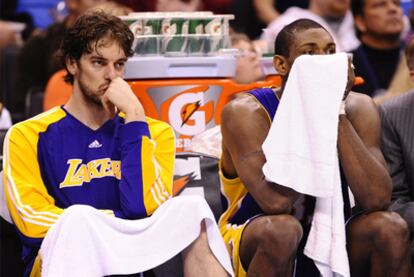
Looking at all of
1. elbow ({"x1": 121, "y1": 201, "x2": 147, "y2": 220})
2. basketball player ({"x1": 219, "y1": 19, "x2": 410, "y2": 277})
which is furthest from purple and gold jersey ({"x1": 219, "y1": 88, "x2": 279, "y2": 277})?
elbow ({"x1": 121, "y1": 201, "x2": 147, "y2": 220})

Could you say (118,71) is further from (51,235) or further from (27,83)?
(27,83)

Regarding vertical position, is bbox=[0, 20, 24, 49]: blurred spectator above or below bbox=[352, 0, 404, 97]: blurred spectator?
below

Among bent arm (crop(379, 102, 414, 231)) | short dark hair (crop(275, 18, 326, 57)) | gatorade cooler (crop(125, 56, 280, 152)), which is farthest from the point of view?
gatorade cooler (crop(125, 56, 280, 152))

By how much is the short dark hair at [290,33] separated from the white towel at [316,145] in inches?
7.3

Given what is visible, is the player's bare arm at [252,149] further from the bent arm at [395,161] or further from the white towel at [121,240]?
the bent arm at [395,161]

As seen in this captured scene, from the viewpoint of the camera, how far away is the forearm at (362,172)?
3.65 meters

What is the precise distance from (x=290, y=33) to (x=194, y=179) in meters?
0.77

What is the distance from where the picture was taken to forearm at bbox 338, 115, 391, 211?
12.0ft

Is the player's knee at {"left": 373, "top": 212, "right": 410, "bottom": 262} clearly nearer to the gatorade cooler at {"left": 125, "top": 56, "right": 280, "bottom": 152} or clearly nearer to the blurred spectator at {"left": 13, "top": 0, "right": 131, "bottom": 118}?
the gatorade cooler at {"left": 125, "top": 56, "right": 280, "bottom": 152}

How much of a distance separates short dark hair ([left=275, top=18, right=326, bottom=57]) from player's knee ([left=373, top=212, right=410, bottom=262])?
739mm

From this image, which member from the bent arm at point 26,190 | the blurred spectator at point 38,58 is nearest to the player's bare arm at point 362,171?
the bent arm at point 26,190

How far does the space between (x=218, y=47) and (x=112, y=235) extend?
142cm

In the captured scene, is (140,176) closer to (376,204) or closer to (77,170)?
(77,170)

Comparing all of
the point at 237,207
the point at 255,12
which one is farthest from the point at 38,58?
the point at 237,207
